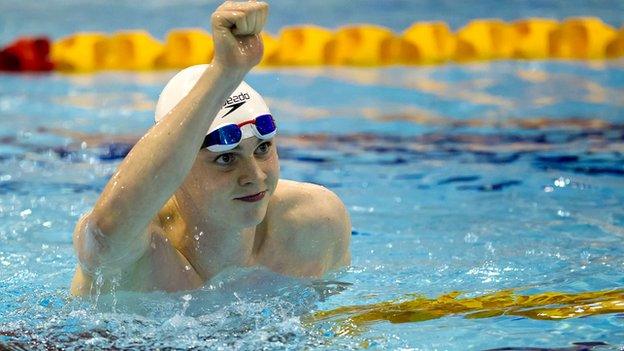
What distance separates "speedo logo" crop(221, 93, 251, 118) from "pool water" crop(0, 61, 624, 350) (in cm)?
51

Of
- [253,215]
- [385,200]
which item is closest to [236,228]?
[253,215]

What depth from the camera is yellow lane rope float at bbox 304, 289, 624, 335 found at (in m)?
2.74

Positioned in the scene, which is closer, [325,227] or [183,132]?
[183,132]

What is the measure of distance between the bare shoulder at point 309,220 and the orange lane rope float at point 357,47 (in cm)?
553

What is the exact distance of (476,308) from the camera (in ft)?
9.34

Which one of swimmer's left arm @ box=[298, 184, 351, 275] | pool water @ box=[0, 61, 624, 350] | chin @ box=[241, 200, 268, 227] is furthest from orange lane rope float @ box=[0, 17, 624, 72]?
chin @ box=[241, 200, 268, 227]

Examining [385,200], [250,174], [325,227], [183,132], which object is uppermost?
[183,132]

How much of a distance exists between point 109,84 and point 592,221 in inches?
190

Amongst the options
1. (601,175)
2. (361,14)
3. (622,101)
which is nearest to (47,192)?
(601,175)

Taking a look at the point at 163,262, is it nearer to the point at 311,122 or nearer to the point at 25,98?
the point at 311,122

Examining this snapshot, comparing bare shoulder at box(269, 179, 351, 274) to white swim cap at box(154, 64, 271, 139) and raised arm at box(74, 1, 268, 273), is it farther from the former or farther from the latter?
raised arm at box(74, 1, 268, 273)

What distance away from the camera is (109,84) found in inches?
315

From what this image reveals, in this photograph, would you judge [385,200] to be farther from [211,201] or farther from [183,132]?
[183,132]

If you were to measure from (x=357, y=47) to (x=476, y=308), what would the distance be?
236 inches
